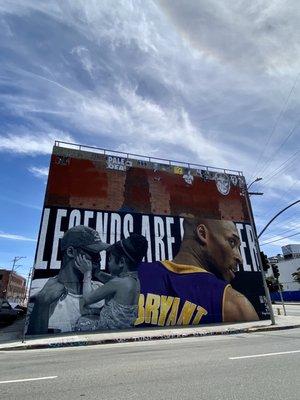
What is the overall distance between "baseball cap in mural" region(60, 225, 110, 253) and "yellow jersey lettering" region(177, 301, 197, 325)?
6488 mm

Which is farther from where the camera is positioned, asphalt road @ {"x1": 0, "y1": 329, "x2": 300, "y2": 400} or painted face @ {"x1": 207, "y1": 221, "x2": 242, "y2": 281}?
painted face @ {"x1": 207, "y1": 221, "x2": 242, "y2": 281}

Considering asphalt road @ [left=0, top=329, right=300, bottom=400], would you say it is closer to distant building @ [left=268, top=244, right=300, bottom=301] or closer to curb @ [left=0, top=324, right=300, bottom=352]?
curb @ [left=0, top=324, right=300, bottom=352]

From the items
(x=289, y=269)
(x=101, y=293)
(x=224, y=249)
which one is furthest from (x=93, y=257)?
(x=289, y=269)

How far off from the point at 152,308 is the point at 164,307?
836 mm

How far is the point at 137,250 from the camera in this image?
69.6 feet

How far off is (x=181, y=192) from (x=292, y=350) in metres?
16.3

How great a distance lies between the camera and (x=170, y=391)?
17.3 feet

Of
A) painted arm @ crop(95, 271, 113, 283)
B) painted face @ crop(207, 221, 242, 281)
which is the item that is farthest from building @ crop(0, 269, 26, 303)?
painted face @ crop(207, 221, 242, 281)

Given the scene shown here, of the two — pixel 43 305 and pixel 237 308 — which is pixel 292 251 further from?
pixel 43 305

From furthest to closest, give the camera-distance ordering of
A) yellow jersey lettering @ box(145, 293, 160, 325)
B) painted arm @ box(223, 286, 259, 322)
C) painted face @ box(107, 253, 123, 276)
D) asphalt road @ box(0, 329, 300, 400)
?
painted arm @ box(223, 286, 259, 322) < yellow jersey lettering @ box(145, 293, 160, 325) < painted face @ box(107, 253, 123, 276) < asphalt road @ box(0, 329, 300, 400)

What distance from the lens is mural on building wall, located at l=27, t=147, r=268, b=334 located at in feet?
62.4

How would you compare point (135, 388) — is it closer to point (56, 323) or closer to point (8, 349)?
point (8, 349)

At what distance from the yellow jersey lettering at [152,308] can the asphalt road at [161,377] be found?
1155 cm

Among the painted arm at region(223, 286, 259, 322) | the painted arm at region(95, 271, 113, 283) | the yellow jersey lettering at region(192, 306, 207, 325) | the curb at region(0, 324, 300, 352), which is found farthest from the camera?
the painted arm at region(223, 286, 259, 322)
